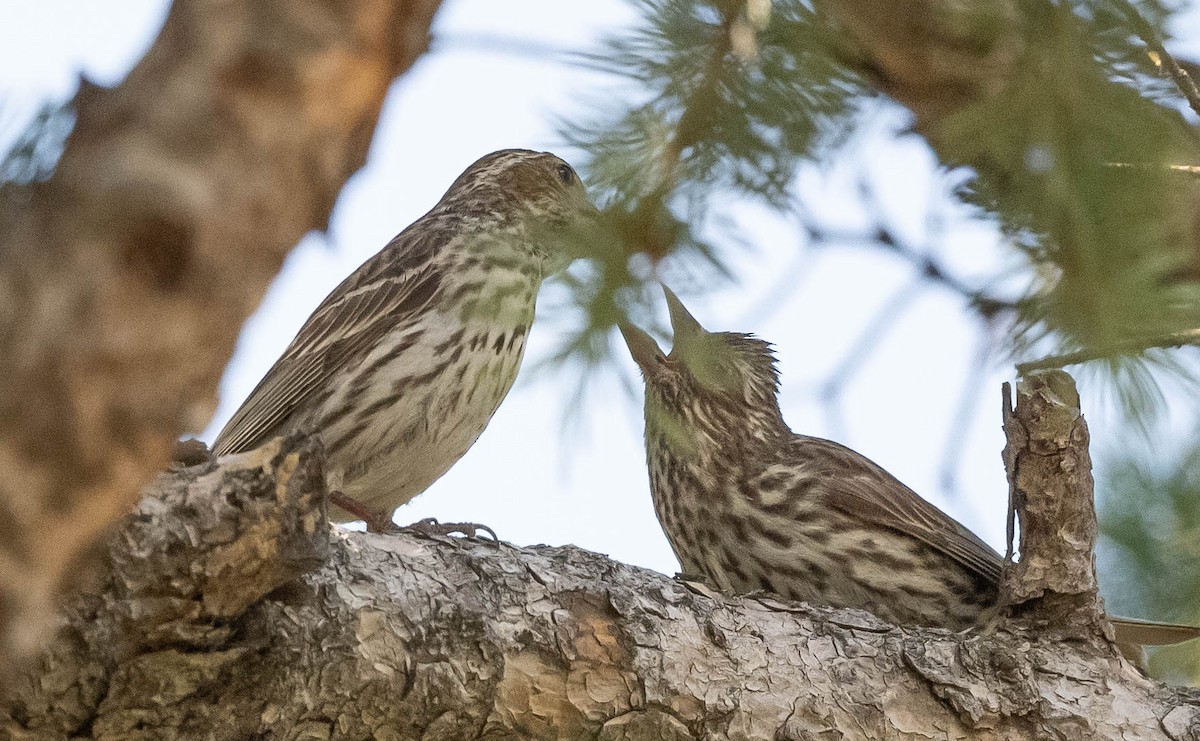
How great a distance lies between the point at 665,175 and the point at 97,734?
1608 millimetres

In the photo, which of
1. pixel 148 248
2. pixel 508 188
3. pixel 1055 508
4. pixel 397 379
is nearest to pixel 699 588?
pixel 1055 508

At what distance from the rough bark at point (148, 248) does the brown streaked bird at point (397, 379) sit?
7.78 feet

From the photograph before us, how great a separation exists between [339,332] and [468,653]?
1.76m

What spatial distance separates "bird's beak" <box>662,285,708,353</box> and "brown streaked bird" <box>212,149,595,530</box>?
1.63 meters

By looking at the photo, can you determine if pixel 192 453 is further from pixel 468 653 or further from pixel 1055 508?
pixel 1055 508

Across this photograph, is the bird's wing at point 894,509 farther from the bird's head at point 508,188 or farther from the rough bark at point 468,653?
the bird's head at point 508,188

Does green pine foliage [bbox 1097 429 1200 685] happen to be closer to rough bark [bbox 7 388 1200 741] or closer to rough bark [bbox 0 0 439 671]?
rough bark [bbox 7 388 1200 741]

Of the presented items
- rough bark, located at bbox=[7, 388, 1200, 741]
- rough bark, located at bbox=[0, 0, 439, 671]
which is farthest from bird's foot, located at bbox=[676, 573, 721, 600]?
rough bark, located at bbox=[0, 0, 439, 671]

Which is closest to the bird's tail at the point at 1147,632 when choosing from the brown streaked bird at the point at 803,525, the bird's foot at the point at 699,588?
the brown streaked bird at the point at 803,525

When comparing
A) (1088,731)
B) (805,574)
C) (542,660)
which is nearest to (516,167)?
(805,574)

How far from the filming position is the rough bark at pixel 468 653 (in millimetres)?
2395

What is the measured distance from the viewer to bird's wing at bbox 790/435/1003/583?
4004 millimetres

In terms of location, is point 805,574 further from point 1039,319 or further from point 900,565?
point 1039,319

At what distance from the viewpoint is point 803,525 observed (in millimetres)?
4051
